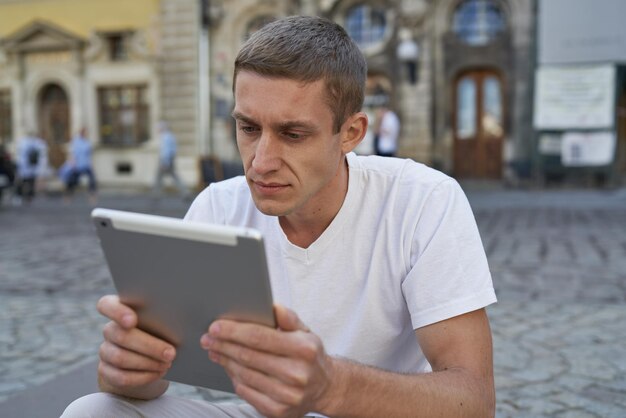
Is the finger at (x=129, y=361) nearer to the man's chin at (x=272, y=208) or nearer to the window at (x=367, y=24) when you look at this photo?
the man's chin at (x=272, y=208)

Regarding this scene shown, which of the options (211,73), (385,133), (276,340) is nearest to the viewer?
(276,340)

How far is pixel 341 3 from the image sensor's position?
1798cm

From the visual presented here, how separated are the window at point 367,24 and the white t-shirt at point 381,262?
54.5 feet

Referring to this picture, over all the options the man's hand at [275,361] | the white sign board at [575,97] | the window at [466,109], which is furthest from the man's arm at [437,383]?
the window at [466,109]

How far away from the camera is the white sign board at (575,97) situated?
15305 millimetres

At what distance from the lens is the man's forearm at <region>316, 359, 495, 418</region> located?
127 cm

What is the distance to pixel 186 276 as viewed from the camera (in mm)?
1199

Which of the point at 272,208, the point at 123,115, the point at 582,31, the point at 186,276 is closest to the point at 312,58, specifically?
the point at 272,208

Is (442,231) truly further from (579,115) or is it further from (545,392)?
(579,115)

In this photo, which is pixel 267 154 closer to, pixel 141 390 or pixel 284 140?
pixel 284 140

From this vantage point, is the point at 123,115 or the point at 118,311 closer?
the point at 118,311

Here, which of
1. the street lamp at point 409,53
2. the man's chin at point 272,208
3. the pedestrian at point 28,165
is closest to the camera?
the man's chin at point 272,208

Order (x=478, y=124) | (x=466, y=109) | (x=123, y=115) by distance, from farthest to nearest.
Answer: (x=123, y=115)
(x=466, y=109)
(x=478, y=124)

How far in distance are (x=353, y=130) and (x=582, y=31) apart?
15459 mm
